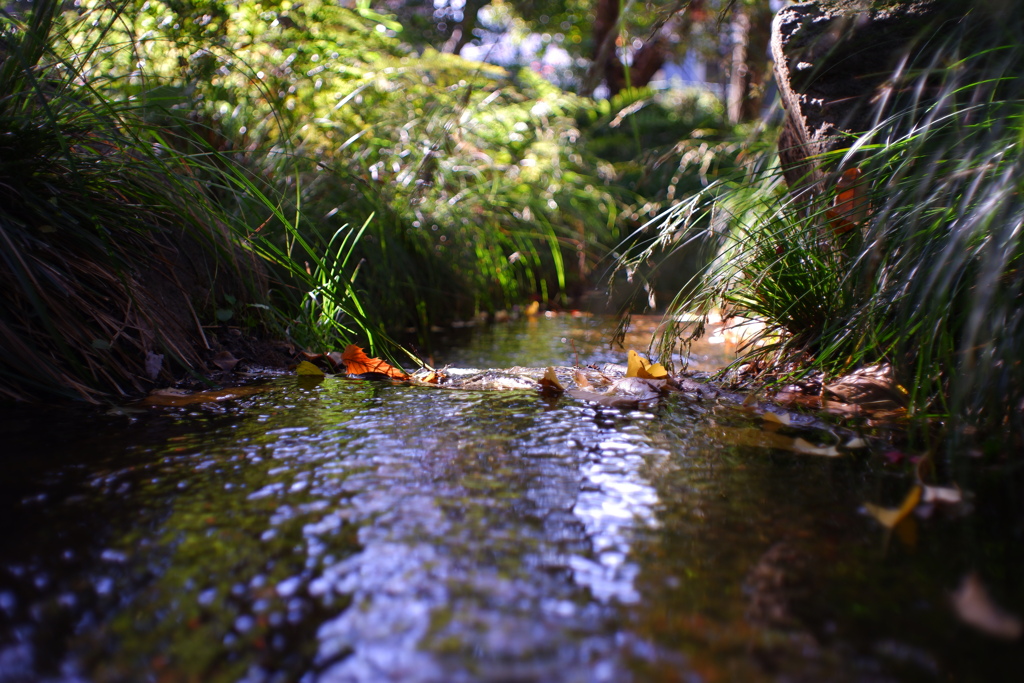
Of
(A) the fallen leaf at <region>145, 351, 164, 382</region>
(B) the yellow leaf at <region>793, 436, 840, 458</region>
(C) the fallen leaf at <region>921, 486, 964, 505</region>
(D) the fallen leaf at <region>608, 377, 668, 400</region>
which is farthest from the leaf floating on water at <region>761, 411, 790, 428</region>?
(A) the fallen leaf at <region>145, 351, 164, 382</region>

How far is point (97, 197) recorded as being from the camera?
65.5 inches

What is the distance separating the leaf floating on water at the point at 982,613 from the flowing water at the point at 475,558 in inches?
0.6

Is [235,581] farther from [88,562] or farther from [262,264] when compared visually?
[262,264]

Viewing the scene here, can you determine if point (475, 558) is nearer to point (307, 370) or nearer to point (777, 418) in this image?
point (777, 418)

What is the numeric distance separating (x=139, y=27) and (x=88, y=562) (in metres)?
3.02

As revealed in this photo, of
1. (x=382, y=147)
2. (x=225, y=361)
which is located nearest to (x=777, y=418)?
(x=225, y=361)

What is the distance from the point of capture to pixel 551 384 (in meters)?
1.77

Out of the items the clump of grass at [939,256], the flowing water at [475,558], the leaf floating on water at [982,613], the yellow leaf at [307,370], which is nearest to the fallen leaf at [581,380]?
the clump of grass at [939,256]

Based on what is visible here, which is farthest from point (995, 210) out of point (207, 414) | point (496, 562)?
point (207, 414)

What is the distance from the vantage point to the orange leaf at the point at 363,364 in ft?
6.49

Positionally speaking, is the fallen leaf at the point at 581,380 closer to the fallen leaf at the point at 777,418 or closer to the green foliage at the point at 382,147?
the fallen leaf at the point at 777,418

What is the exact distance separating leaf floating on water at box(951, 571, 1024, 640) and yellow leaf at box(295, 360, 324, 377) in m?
1.58

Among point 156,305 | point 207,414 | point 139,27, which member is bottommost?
point 207,414

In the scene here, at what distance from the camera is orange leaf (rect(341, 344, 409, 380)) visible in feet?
6.49
